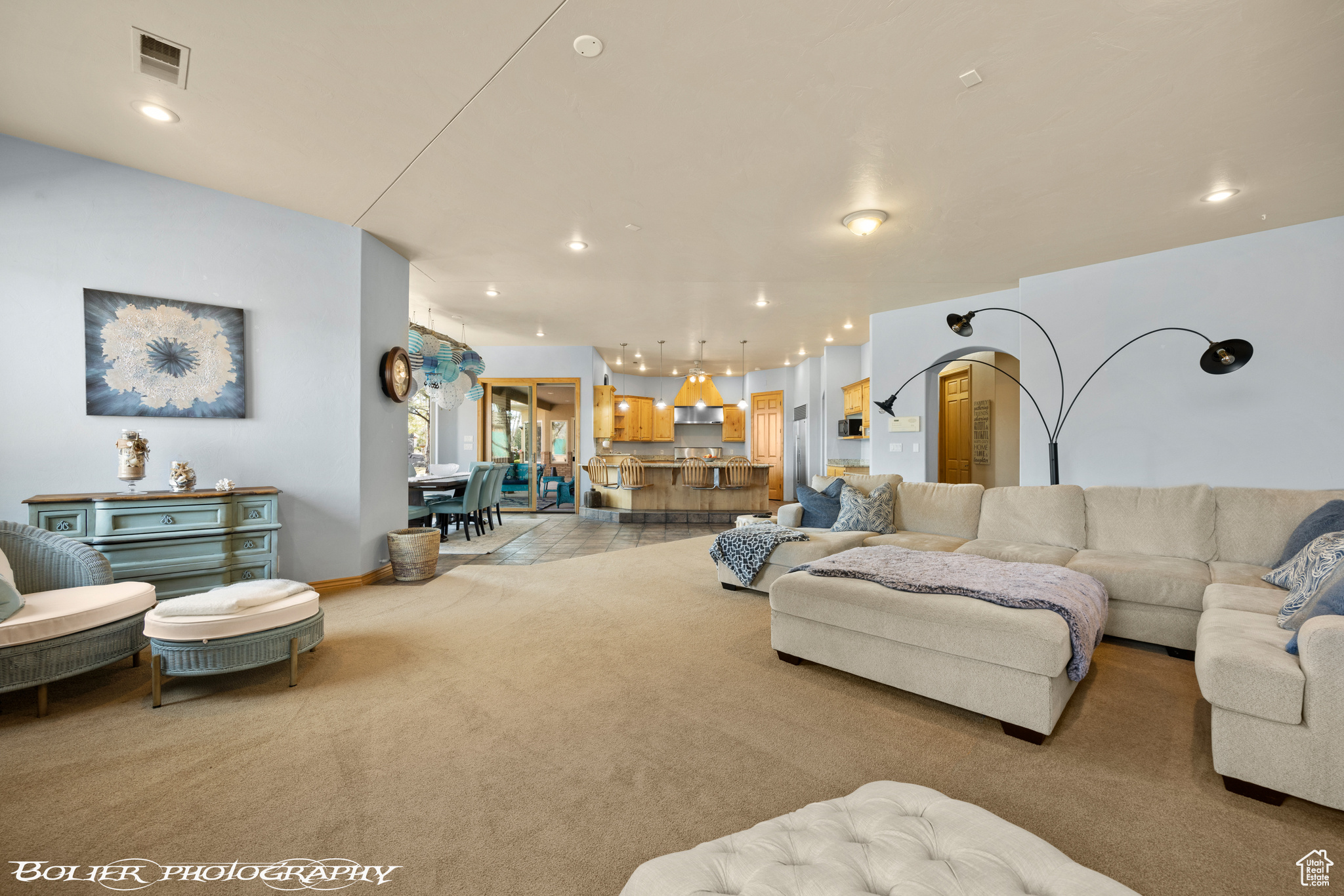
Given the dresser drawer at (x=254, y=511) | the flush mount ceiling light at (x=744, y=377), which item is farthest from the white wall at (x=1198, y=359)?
the dresser drawer at (x=254, y=511)

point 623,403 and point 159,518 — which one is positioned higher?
point 623,403

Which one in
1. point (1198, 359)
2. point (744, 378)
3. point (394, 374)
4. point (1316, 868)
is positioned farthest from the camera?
point (744, 378)

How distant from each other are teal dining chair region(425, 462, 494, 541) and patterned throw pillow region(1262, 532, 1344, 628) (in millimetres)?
6762

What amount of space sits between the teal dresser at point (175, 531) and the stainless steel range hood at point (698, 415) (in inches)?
377

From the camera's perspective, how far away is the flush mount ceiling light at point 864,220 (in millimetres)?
3908

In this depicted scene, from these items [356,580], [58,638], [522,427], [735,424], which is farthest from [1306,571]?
[735,424]

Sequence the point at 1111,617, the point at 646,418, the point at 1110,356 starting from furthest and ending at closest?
the point at 646,418
the point at 1110,356
the point at 1111,617

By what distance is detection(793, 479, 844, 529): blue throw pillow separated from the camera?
4.79 metres

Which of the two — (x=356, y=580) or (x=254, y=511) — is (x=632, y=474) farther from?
(x=254, y=511)

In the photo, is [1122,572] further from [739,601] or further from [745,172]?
[745,172]

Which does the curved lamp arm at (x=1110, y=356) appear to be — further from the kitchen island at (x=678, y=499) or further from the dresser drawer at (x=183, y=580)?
the dresser drawer at (x=183, y=580)

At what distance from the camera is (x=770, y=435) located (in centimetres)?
1178

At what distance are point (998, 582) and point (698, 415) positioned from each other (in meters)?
10.2

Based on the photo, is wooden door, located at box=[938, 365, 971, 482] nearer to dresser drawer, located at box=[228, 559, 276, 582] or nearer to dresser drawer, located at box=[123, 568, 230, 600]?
dresser drawer, located at box=[228, 559, 276, 582]
